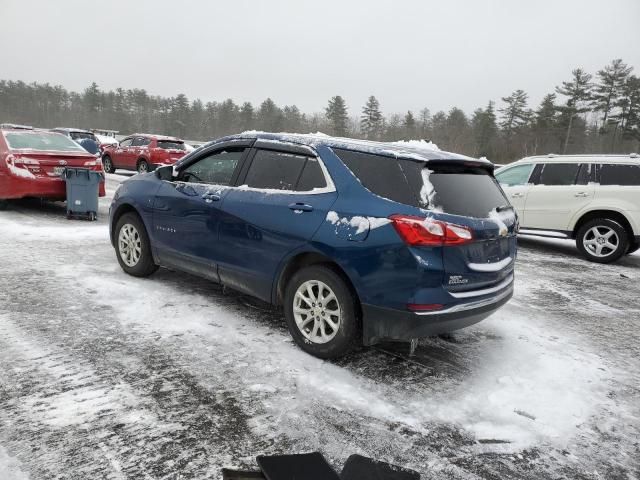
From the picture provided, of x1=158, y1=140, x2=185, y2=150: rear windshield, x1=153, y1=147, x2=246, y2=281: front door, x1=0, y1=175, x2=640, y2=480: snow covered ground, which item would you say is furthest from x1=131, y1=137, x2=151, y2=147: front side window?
x1=153, y1=147, x2=246, y2=281: front door

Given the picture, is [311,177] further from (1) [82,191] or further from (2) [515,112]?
(2) [515,112]

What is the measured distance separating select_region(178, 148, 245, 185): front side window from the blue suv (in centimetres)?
2

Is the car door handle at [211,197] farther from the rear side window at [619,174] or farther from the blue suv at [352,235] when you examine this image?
the rear side window at [619,174]

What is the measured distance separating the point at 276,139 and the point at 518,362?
9.24ft

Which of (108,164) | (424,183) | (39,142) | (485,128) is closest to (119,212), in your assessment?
(424,183)

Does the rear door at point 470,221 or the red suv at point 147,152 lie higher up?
the red suv at point 147,152

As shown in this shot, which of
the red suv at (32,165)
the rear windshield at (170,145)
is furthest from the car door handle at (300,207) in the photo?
the rear windshield at (170,145)

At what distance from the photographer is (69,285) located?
16.3ft

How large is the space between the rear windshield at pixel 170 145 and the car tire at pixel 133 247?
45.6 ft

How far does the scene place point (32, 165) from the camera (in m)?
8.29

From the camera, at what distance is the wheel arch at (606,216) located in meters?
8.01

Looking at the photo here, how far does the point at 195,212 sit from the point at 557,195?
704 cm

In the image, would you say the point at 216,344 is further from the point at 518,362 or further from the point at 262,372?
the point at 518,362

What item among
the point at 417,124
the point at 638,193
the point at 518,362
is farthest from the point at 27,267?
the point at 417,124
